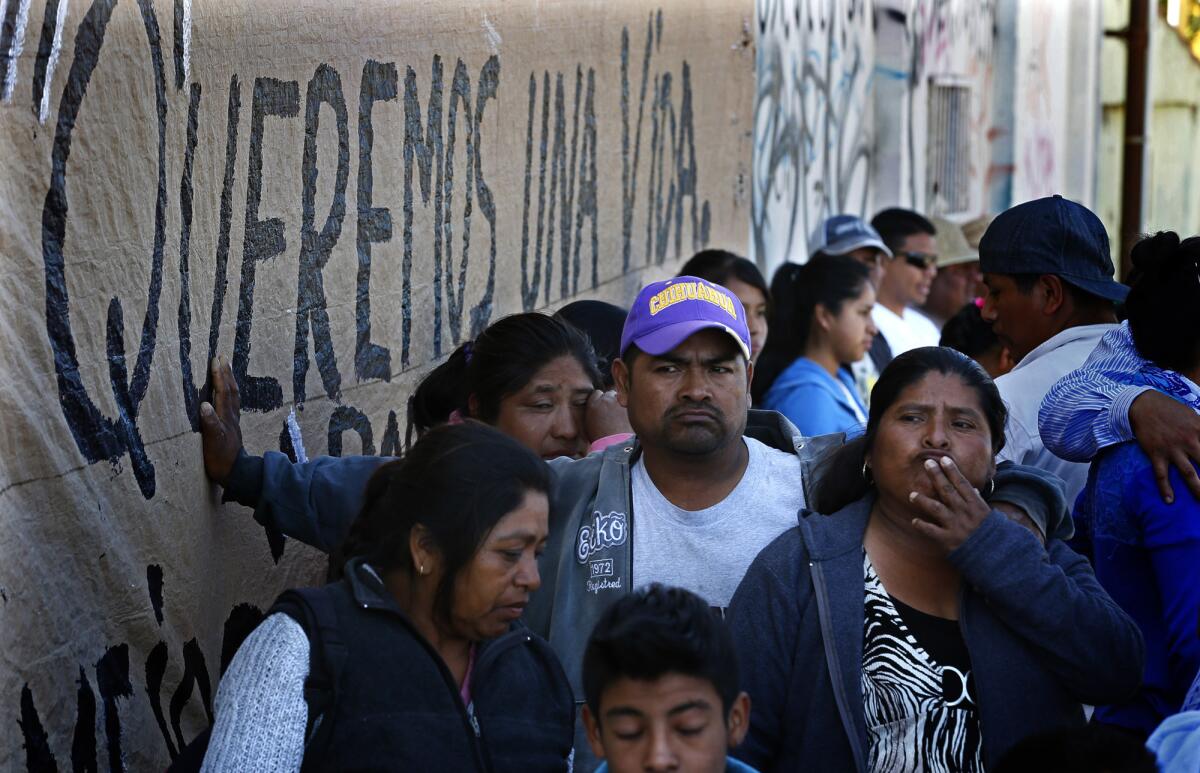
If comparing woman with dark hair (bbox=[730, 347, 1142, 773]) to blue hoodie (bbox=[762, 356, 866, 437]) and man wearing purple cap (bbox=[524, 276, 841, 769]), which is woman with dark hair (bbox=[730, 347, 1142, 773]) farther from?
blue hoodie (bbox=[762, 356, 866, 437])

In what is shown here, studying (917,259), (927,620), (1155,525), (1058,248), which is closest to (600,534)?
(927,620)

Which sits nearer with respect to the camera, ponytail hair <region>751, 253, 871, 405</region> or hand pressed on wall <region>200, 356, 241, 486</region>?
hand pressed on wall <region>200, 356, 241, 486</region>

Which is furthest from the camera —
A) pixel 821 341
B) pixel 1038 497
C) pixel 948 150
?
pixel 948 150

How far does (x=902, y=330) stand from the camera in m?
7.01

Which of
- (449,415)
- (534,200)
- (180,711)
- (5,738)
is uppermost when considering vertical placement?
(534,200)

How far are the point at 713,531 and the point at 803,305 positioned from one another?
302 centimetres

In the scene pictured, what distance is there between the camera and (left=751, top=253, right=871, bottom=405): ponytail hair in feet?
18.7

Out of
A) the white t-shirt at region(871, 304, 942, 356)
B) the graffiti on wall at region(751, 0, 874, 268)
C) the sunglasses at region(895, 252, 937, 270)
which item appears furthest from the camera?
the graffiti on wall at region(751, 0, 874, 268)

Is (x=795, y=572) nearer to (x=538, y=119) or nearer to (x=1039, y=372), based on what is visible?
(x=1039, y=372)

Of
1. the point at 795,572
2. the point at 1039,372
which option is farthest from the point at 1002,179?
the point at 795,572

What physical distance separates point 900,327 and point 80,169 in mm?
4926

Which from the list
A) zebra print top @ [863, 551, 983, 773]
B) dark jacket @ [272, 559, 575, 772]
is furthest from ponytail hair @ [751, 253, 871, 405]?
dark jacket @ [272, 559, 575, 772]

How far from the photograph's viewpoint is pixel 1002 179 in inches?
538

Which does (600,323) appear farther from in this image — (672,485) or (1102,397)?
(1102,397)
